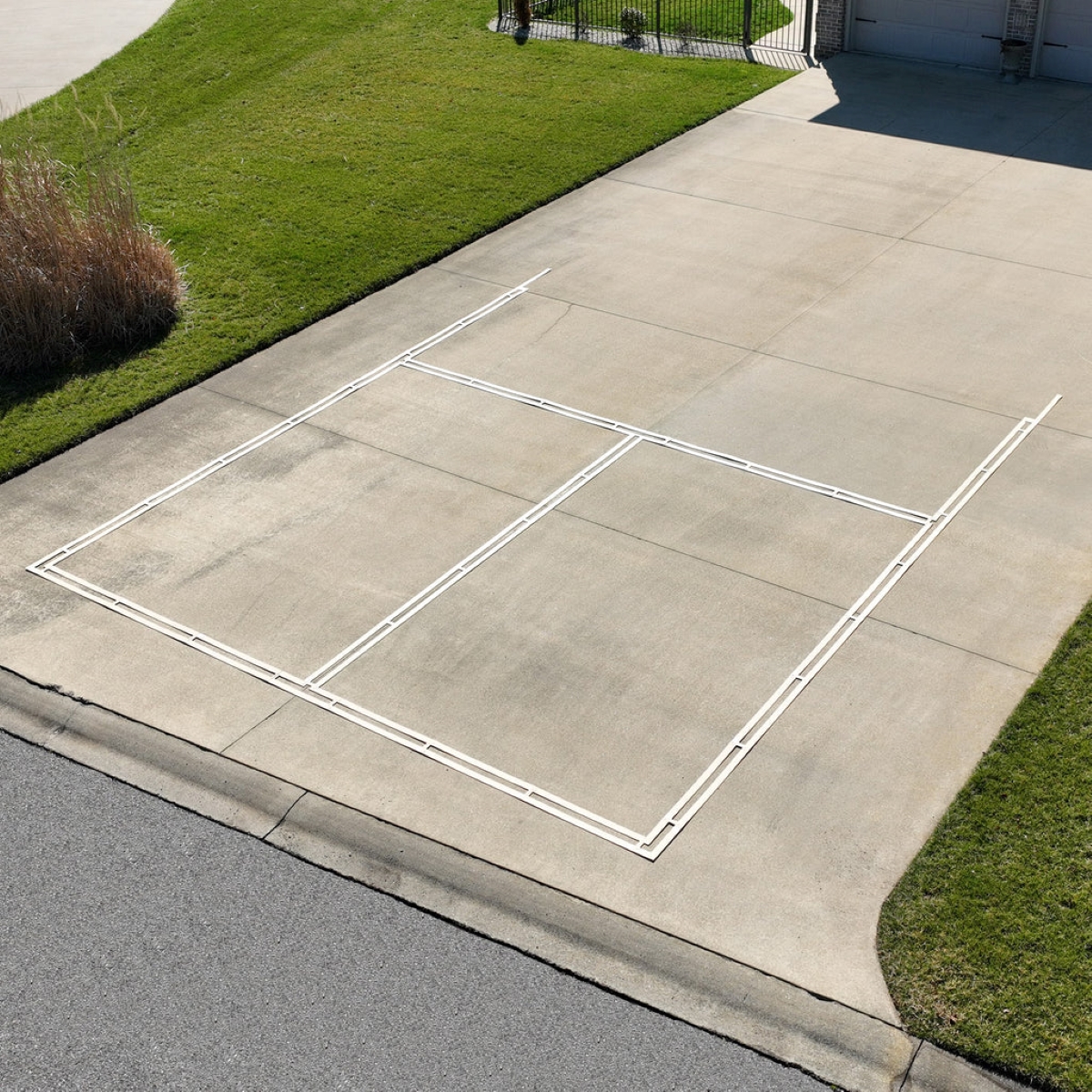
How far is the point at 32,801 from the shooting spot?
8.11m

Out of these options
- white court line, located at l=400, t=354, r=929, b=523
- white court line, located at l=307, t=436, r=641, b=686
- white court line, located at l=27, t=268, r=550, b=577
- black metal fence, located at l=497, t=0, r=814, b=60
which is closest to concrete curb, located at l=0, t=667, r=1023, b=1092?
white court line, located at l=307, t=436, r=641, b=686

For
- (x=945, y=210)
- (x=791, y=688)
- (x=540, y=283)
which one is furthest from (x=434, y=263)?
(x=791, y=688)

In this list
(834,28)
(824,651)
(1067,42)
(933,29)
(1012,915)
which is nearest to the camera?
(1012,915)

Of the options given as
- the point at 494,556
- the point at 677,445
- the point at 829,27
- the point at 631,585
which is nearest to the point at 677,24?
the point at 829,27

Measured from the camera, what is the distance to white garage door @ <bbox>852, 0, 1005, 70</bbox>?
1931 cm

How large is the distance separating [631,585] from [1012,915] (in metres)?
3.58

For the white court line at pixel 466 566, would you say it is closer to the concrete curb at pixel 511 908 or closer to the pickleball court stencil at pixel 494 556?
the pickleball court stencil at pixel 494 556

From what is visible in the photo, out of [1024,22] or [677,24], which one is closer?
[1024,22]

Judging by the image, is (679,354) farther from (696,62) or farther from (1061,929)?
(696,62)

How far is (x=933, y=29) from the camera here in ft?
65.1

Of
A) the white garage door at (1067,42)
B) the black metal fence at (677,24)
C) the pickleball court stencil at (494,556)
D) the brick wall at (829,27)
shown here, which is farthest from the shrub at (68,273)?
the white garage door at (1067,42)

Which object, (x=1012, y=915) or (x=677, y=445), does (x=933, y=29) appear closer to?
(x=677, y=445)

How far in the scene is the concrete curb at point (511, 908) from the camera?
643 cm

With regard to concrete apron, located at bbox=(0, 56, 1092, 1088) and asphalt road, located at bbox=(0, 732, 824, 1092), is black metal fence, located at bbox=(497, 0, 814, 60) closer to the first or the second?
concrete apron, located at bbox=(0, 56, 1092, 1088)
